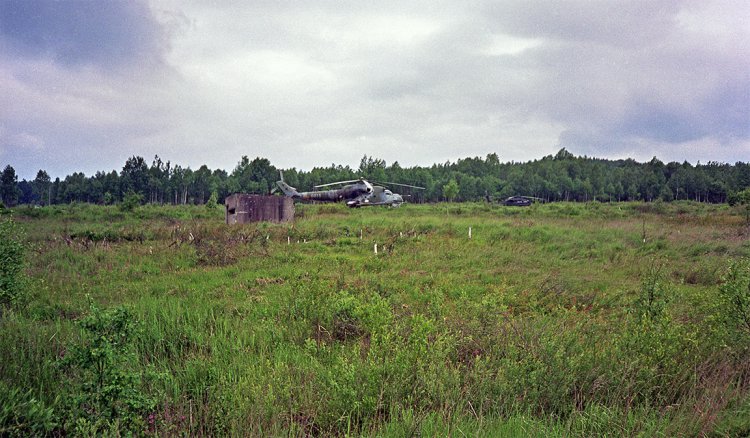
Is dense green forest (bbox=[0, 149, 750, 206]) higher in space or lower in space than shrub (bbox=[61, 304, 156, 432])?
higher

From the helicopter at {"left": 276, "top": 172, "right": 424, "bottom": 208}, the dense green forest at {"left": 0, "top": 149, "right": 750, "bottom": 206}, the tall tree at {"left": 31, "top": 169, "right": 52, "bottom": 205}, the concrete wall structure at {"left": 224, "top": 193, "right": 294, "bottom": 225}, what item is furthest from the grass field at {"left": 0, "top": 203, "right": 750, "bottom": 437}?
the tall tree at {"left": 31, "top": 169, "right": 52, "bottom": 205}

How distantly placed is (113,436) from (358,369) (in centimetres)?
242

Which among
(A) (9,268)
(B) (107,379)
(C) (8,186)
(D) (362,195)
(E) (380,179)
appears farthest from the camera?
(E) (380,179)

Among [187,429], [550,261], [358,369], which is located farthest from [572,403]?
[550,261]

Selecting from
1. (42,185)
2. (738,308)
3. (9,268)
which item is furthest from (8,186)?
(738,308)

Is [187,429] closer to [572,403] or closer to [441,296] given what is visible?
[572,403]

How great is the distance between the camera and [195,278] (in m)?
11.5

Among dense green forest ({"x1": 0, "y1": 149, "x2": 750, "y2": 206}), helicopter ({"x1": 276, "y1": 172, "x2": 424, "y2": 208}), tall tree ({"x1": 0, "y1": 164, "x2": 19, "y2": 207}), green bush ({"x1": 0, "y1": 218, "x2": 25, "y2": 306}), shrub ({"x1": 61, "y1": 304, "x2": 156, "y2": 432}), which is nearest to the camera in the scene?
shrub ({"x1": 61, "y1": 304, "x2": 156, "y2": 432})

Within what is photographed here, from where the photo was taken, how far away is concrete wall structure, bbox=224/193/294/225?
90.1 ft

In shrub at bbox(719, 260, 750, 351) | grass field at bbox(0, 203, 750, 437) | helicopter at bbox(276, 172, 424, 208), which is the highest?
helicopter at bbox(276, 172, 424, 208)

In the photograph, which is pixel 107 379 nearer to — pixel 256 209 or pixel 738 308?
pixel 738 308

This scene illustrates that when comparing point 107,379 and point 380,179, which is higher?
point 380,179

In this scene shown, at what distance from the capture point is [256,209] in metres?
28.0

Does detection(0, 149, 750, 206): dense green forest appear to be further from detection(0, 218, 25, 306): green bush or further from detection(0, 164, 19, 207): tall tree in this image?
detection(0, 218, 25, 306): green bush
